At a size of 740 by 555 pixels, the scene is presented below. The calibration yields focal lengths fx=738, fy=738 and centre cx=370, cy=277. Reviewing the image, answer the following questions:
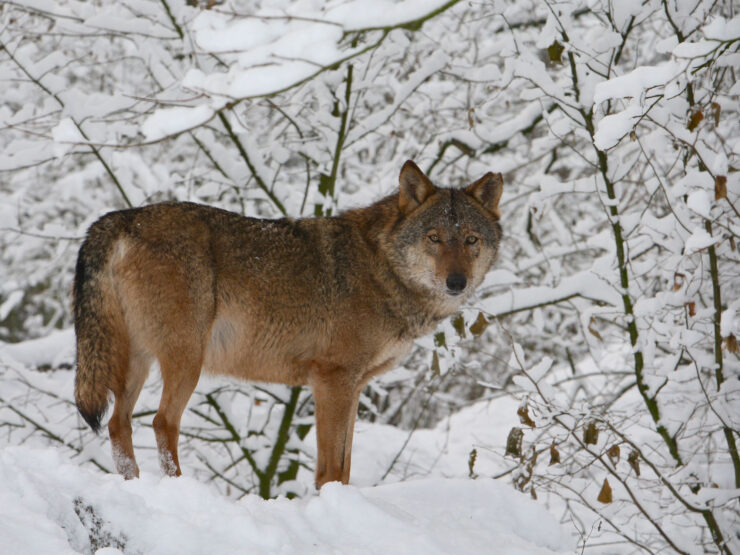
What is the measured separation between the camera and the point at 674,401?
501cm

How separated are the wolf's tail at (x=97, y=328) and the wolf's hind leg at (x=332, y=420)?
118cm

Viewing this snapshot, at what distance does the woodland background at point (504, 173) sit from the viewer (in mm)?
2742

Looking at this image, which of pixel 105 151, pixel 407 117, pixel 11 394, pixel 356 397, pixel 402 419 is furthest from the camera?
pixel 402 419

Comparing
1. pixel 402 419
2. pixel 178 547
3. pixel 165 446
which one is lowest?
pixel 178 547

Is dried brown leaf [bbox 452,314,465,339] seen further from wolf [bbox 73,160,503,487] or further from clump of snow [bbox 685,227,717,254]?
clump of snow [bbox 685,227,717,254]

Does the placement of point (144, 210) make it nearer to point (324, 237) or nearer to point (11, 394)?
point (324, 237)

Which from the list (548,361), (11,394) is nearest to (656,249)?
(548,361)

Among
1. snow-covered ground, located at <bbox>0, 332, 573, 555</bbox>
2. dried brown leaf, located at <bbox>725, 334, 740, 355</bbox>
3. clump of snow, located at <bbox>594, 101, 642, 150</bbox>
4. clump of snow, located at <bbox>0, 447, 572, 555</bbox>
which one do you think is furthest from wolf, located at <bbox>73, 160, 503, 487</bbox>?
clump of snow, located at <bbox>594, 101, 642, 150</bbox>

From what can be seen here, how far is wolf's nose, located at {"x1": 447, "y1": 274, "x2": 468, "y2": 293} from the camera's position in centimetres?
459

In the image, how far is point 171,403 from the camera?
404 cm

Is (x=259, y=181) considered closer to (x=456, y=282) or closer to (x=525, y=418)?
(x=456, y=282)

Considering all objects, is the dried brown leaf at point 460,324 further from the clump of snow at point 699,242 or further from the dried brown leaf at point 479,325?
the clump of snow at point 699,242

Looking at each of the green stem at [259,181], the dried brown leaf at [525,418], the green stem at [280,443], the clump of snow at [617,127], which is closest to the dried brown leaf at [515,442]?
the dried brown leaf at [525,418]

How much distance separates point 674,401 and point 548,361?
1359 mm
